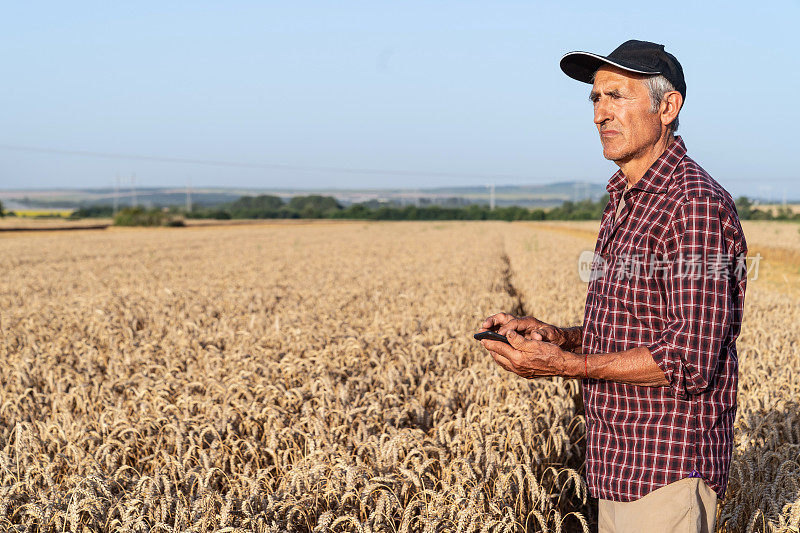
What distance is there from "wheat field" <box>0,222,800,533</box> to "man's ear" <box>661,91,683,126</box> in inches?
65.4

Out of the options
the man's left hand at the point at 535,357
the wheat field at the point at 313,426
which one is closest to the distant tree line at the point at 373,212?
the wheat field at the point at 313,426

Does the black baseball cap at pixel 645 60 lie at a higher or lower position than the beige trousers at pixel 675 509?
higher

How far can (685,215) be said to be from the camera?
6.37 feet

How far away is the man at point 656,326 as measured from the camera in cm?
191

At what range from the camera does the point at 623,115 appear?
2.16 metres

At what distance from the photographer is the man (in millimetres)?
1912

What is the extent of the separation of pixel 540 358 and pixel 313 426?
7.47 ft

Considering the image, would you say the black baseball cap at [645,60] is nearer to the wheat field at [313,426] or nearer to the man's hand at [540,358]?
the man's hand at [540,358]

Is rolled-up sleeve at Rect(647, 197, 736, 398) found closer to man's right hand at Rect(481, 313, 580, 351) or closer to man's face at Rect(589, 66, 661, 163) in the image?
man's face at Rect(589, 66, 661, 163)

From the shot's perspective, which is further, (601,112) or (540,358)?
(601,112)

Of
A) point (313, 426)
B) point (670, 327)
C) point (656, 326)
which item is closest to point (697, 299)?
point (670, 327)

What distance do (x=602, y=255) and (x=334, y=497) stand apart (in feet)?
5.63

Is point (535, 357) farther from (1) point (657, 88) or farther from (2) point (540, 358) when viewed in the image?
(1) point (657, 88)

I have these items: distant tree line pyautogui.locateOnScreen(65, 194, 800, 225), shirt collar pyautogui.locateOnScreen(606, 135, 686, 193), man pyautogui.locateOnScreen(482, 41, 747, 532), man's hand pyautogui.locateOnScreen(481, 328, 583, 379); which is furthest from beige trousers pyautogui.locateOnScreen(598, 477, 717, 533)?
distant tree line pyautogui.locateOnScreen(65, 194, 800, 225)
